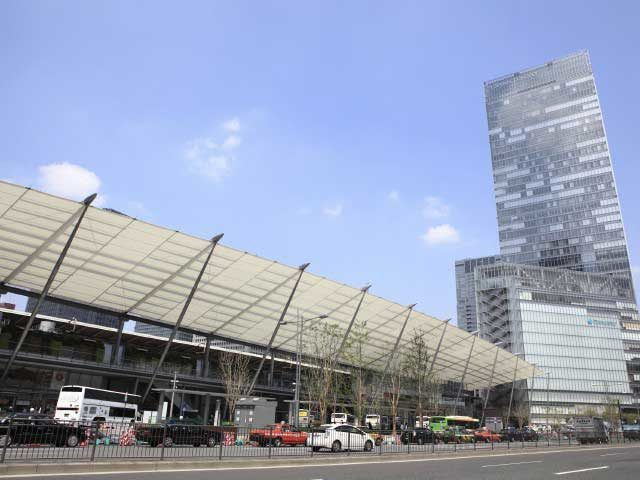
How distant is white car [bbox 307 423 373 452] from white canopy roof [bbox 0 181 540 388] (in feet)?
59.0

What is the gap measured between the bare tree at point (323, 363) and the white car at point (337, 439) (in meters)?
22.8

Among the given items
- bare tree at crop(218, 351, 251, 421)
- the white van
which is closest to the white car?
bare tree at crop(218, 351, 251, 421)

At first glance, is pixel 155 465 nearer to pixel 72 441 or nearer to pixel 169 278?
pixel 72 441

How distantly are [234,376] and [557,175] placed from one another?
151 m

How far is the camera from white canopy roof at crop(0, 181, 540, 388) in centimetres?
3506

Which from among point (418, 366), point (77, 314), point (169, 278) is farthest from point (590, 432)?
point (77, 314)

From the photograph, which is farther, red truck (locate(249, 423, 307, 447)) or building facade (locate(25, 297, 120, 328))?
building facade (locate(25, 297, 120, 328))

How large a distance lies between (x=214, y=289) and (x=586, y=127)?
169304 millimetres

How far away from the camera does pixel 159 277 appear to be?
43094 mm

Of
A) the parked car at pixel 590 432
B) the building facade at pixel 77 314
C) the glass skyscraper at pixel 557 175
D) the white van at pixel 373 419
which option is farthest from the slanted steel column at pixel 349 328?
the glass skyscraper at pixel 557 175

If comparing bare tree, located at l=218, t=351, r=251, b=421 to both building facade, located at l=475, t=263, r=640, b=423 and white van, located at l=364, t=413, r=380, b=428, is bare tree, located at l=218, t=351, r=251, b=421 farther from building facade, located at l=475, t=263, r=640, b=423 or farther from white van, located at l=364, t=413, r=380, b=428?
building facade, located at l=475, t=263, r=640, b=423

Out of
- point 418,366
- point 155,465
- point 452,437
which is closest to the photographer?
point 155,465

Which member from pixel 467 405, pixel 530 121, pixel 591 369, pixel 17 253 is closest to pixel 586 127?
pixel 530 121

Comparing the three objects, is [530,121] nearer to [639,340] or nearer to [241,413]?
[639,340]
